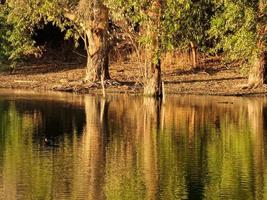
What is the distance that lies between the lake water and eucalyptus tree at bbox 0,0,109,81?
6.09m

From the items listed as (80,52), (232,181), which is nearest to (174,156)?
(232,181)

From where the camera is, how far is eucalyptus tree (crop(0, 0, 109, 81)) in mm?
41156

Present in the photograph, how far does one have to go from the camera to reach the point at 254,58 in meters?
39.3

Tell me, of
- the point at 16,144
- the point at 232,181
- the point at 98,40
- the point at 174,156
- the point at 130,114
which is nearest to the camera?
the point at 232,181

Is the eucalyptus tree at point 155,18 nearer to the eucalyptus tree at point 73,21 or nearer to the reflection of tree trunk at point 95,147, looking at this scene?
the reflection of tree trunk at point 95,147

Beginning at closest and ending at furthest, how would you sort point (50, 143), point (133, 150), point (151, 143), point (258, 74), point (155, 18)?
1. point (133, 150)
2. point (50, 143)
3. point (151, 143)
4. point (155, 18)
5. point (258, 74)

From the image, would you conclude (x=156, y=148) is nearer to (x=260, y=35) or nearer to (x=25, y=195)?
(x=25, y=195)

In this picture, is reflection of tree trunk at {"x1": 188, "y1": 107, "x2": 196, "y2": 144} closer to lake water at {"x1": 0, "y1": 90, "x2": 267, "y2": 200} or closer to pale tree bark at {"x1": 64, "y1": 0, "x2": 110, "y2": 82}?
lake water at {"x1": 0, "y1": 90, "x2": 267, "y2": 200}

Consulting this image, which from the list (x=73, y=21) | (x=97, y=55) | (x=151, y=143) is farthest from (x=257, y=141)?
(x=97, y=55)

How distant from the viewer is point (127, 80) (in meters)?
45.8

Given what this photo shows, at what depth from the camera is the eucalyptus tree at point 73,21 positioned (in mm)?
41156

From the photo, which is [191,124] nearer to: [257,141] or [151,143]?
[257,141]

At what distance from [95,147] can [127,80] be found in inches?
883

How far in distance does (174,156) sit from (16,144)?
13.7ft
